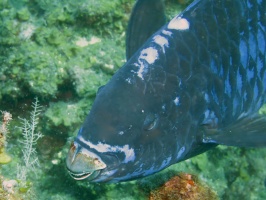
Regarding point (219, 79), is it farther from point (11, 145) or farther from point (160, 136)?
point (11, 145)

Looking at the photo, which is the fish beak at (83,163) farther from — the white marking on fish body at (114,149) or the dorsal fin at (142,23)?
the dorsal fin at (142,23)

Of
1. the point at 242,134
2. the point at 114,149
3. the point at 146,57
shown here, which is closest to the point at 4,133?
the point at 114,149

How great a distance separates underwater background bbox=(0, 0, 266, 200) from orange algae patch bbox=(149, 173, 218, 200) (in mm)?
539

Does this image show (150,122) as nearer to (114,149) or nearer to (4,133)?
(114,149)

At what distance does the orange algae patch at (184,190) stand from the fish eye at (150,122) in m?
1.12

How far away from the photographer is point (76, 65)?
181 inches

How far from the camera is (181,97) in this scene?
286 cm

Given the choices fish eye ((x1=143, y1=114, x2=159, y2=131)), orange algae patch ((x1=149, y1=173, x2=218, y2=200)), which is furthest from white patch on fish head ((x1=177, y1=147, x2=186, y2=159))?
orange algae patch ((x1=149, y1=173, x2=218, y2=200))

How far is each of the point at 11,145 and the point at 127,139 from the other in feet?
8.89

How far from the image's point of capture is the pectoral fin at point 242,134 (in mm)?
2887

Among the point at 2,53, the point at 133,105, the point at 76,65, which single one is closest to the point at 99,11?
the point at 76,65

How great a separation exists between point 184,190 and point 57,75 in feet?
7.32

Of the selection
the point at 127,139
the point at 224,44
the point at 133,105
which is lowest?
the point at 127,139

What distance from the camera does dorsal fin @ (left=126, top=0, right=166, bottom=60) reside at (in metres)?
3.74
